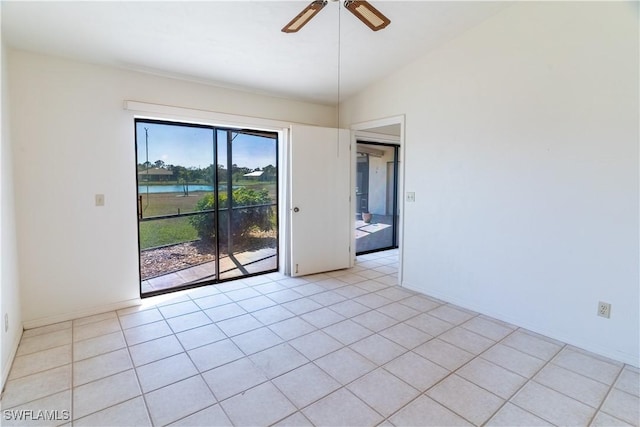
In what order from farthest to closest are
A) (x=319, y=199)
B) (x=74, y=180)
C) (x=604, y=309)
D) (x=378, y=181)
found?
(x=378, y=181)
(x=319, y=199)
(x=74, y=180)
(x=604, y=309)

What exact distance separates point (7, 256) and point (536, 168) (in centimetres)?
432

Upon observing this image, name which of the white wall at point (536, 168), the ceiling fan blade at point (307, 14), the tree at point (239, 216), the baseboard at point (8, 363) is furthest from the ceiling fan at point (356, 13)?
the baseboard at point (8, 363)

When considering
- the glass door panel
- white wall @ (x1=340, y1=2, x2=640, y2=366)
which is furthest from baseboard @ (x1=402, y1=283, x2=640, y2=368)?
the glass door panel

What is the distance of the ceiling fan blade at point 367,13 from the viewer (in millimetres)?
2006

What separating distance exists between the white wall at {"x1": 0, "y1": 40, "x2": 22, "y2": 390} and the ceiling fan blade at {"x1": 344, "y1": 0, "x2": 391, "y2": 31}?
262 centimetres

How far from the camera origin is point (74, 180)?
9.84 feet

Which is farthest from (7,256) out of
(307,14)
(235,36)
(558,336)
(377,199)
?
(377,199)

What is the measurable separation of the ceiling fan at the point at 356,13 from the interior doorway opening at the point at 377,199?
3.51 m

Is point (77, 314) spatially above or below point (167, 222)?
below

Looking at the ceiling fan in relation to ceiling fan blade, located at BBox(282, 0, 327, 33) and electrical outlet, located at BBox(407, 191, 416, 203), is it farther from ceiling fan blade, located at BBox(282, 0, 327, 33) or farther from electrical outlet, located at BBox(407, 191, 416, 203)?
electrical outlet, located at BBox(407, 191, 416, 203)

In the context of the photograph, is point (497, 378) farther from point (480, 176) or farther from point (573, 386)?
point (480, 176)

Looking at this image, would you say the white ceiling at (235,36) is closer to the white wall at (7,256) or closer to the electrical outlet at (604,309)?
the white wall at (7,256)

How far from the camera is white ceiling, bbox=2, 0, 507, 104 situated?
2.43m

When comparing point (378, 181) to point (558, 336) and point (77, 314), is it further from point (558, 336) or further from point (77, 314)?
point (77, 314)
